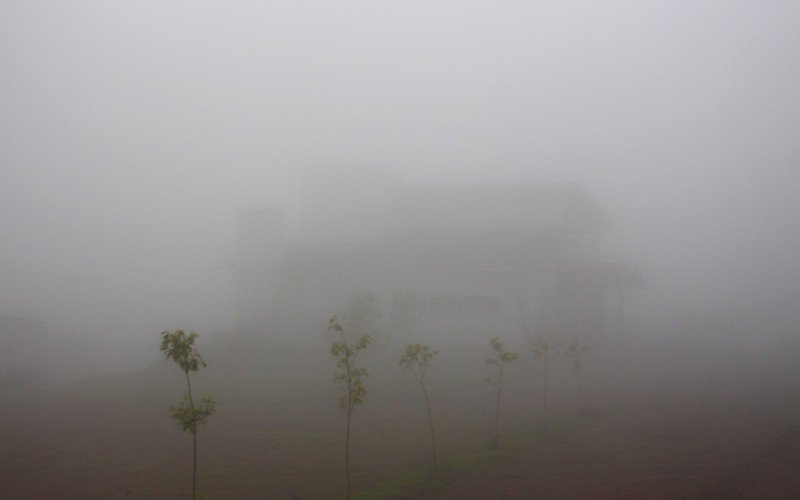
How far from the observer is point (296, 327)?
28609 mm

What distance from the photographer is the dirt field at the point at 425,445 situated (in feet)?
36.1

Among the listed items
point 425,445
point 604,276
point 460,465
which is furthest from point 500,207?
point 460,465

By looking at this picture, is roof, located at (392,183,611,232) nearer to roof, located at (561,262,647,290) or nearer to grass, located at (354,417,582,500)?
roof, located at (561,262,647,290)

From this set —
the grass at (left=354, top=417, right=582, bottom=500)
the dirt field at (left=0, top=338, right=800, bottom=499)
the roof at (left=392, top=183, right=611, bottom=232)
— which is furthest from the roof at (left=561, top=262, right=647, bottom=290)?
the grass at (left=354, top=417, right=582, bottom=500)

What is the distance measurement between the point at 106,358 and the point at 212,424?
2112cm

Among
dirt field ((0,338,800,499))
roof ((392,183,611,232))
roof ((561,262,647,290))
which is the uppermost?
roof ((392,183,611,232))

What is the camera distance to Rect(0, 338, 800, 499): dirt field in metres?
11.0

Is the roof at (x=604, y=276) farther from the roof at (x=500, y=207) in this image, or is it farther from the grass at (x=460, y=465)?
the grass at (x=460, y=465)

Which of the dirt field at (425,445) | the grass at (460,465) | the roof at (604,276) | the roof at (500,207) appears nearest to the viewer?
the grass at (460,465)

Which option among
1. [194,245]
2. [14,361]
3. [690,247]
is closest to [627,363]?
[14,361]

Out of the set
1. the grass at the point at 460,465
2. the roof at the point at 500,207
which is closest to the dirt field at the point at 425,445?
the grass at the point at 460,465

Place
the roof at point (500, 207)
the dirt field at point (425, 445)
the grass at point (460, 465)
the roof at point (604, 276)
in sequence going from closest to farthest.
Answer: the grass at point (460, 465) < the dirt field at point (425, 445) < the roof at point (604, 276) < the roof at point (500, 207)

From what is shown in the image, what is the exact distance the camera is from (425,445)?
13961 millimetres

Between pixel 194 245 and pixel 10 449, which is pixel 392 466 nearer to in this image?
pixel 10 449
